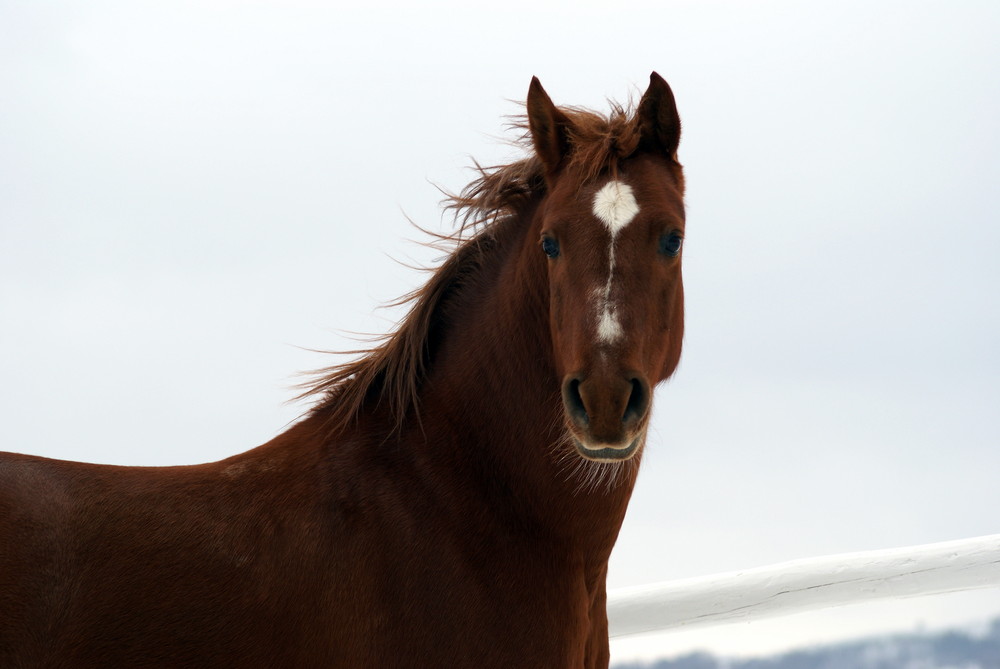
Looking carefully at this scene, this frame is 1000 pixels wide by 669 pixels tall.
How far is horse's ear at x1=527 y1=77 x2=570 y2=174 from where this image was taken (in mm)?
2893

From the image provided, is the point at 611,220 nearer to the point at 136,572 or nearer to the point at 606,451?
the point at 606,451

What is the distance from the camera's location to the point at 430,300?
3.12 m

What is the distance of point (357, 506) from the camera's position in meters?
2.80

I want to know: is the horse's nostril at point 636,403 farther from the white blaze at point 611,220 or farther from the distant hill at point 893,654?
the distant hill at point 893,654

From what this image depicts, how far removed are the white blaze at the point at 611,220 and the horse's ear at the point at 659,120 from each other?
0.28 m

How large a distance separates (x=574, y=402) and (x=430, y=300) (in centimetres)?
84

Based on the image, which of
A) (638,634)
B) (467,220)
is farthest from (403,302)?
(638,634)

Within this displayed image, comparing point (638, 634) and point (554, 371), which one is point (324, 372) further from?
point (638, 634)

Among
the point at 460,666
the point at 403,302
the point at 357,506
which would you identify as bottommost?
the point at 460,666

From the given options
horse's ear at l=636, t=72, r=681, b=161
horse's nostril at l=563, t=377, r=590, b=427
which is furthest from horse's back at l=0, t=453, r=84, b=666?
horse's ear at l=636, t=72, r=681, b=161

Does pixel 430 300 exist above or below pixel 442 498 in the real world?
above

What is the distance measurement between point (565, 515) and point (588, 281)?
0.71m

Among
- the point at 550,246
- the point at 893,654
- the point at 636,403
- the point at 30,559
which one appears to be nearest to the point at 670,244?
the point at 550,246

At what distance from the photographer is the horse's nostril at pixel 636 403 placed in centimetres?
242
